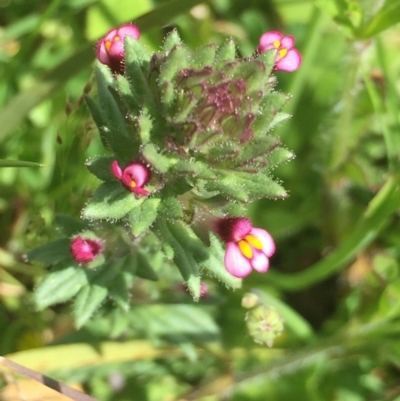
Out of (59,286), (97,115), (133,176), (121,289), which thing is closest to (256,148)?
(133,176)

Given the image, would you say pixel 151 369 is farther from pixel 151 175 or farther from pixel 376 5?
pixel 376 5

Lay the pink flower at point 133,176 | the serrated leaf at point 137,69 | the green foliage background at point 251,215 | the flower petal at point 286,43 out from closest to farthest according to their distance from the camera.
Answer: the pink flower at point 133,176 < the serrated leaf at point 137,69 < the flower petal at point 286,43 < the green foliage background at point 251,215

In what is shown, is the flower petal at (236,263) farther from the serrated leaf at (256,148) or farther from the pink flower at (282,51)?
the pink flower at (282,51)

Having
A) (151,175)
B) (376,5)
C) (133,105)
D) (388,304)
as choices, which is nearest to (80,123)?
(133,105)

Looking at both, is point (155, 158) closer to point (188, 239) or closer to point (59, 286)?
point (188, 239)

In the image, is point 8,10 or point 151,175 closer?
point 151,175

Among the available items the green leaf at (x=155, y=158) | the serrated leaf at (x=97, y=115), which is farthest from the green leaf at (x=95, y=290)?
the green leaf at (x=155, y=158)
